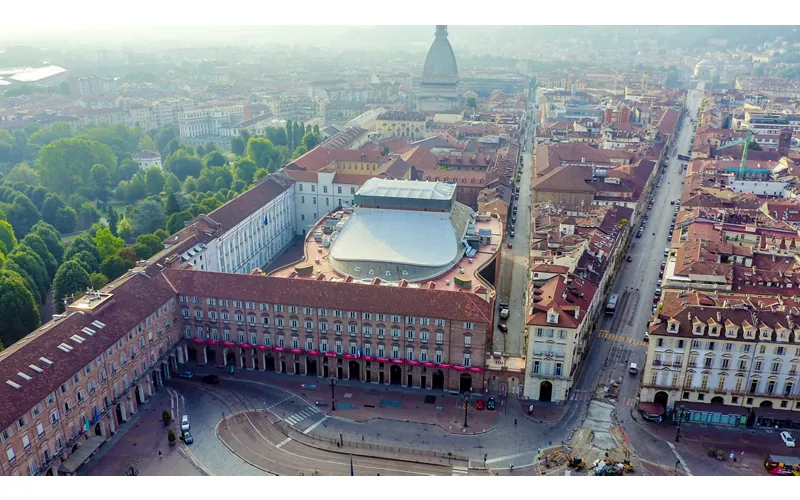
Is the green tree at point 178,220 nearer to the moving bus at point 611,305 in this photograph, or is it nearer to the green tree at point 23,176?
the green tree at point 23,176

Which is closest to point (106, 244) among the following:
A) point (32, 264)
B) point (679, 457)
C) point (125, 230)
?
point (32, 264)

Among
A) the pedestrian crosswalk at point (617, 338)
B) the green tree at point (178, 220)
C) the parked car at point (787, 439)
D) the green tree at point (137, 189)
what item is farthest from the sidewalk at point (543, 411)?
the green tree at point (137, 189)

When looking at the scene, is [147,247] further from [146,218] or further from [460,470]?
[460,470]

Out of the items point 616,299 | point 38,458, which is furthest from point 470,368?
point 38,458

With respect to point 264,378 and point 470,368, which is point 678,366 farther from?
point 264,378

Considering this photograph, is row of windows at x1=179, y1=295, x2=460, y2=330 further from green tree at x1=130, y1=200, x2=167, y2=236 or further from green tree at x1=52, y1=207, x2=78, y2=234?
green tree at x1=52, y1=207, x2=78, y2=234

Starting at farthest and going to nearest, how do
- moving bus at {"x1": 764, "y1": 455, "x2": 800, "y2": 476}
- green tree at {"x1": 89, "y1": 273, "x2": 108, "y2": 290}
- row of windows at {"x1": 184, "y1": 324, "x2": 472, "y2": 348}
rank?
green tree at {"x1": 89, "y1": 273, "x2": 108, "y2": 290} → row of windows at {"x1": 184, "y1": 324, "x2": 472, "y2": 348} → moving bus at {"x1": 764, "y1": 455, "x2": 800, "y2": 476}

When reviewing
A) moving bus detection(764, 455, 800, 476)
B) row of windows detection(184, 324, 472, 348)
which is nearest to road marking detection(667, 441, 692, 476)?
moving bus detection(764, 455, 800, 476)
